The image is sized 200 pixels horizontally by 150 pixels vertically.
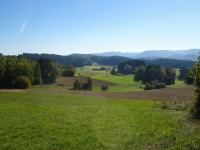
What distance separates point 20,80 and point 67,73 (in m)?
60.8

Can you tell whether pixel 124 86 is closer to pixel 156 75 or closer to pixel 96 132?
pixel 156 75

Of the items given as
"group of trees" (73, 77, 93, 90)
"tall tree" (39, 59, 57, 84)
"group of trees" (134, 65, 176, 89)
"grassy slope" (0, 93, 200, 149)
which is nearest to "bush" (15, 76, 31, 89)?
"group of trees" (73, 77, 93, 90)

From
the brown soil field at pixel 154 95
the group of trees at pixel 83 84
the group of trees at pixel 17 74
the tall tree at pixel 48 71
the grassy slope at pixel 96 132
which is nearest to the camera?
the grassy slope at pixel 96 132

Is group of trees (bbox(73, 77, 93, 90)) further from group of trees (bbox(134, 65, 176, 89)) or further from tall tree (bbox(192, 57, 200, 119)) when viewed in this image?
tall tree (bbox(192, 57, 200, 119))

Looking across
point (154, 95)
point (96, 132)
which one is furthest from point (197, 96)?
point (154, 95)

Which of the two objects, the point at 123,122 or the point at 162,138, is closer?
the point at 162,138

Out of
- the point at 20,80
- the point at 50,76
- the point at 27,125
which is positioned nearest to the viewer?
the point at 27,125

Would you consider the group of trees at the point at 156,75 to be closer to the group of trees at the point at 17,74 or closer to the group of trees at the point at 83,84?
the group of trees at the point at 83,84

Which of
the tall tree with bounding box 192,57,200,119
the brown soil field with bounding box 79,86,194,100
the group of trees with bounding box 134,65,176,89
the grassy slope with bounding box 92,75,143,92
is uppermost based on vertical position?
the tall tree with bounding box 192,57,200,119

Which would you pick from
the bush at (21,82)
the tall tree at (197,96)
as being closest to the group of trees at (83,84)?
the bush at (21,82)

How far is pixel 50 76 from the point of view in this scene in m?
126

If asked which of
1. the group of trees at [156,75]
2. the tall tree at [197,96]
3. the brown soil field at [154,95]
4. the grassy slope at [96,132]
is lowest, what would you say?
the group of trees at [156,75]

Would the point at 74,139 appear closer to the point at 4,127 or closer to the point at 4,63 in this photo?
the point at 4,127

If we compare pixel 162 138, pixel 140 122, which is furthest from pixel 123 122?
pixel 162 138
